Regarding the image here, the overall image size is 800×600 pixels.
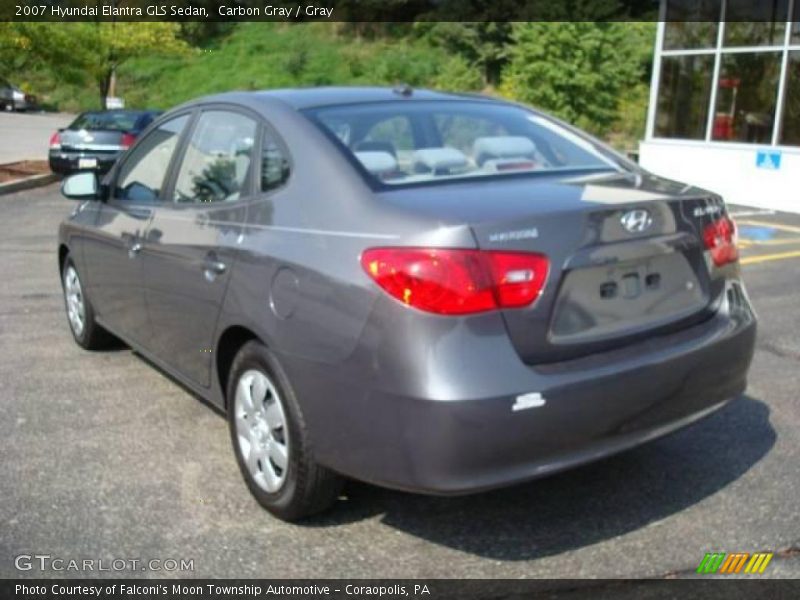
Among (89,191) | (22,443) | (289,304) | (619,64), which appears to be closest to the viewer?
(289,304)

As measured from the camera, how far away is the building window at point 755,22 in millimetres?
14113

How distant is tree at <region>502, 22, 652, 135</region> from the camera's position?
30906 millimetres

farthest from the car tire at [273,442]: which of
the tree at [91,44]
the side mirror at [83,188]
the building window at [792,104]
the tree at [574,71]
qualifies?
the tree at [574,71]

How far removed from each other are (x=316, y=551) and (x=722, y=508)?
1.59 m

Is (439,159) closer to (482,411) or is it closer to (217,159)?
(217,159)

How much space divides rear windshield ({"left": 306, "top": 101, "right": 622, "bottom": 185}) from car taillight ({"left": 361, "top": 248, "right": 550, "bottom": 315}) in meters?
0.50

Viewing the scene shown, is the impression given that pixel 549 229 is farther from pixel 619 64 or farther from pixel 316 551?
pixel 619 64

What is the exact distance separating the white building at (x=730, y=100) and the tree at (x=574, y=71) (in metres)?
14.7

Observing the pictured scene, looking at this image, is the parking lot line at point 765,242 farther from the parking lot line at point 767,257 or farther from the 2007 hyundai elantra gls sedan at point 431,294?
the 2007 hyundai elantra gls sedan at point 431,294

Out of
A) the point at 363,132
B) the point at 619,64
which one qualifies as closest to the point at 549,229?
the point at 363,132

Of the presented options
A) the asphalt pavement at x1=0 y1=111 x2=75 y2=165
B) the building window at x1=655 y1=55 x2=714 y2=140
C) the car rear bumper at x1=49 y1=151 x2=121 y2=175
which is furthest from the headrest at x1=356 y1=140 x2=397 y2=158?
the asphalt pavement at x1=0 y1=111 x2=75 y2=165

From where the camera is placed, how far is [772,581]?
2.91 meters

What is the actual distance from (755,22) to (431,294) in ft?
46.1

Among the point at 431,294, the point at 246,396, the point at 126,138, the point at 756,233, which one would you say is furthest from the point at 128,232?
the point at 126,138
